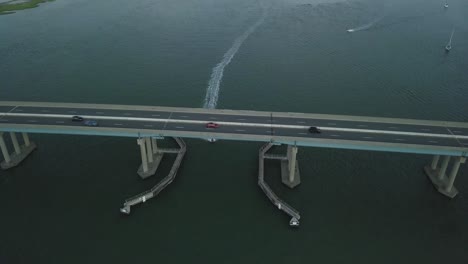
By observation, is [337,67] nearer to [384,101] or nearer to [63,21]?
[384,101]

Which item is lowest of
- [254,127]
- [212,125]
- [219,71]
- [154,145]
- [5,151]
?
[5,151]

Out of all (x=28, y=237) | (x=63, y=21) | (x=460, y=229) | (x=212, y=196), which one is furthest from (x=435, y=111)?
(x=63, y=21)

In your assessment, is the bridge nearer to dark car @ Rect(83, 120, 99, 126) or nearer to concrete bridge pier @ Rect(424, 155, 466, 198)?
concrete bridge pier @ Rect(424, 155, 466, 198)

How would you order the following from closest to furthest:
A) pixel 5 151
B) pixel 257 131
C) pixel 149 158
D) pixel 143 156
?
pixel 257 131
pixel 143 156
pixel 5 151
pixel 149 158

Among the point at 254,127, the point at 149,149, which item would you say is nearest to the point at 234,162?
the point at 254,127

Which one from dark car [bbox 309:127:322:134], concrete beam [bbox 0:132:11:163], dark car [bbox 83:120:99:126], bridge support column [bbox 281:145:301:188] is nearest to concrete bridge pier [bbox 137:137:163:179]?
dark car [bbox 83:120:99:126]

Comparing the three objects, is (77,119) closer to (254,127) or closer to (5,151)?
(5,151)

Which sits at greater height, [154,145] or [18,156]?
[154,145]
